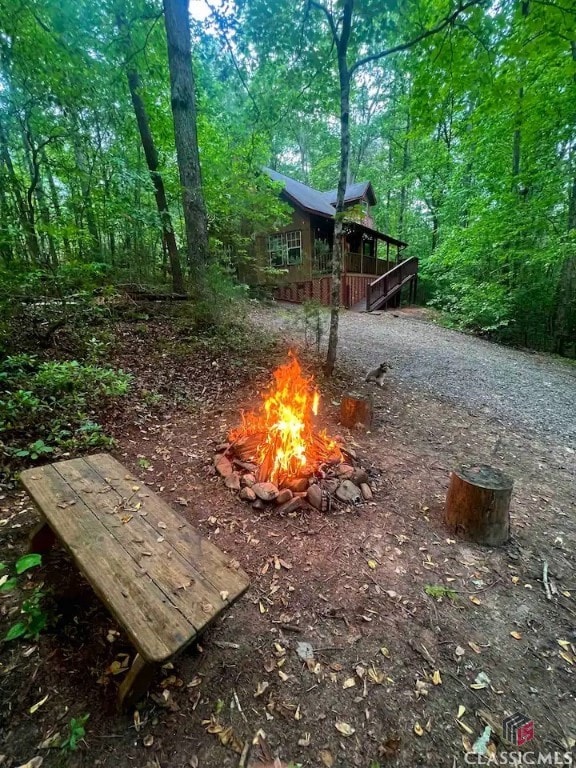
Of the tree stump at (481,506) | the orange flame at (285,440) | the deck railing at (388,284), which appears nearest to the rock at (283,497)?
the orange flame at (285,440)

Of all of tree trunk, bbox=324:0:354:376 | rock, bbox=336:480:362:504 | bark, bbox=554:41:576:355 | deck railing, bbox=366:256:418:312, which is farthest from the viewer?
deck railing, bbox=366:256:418:312

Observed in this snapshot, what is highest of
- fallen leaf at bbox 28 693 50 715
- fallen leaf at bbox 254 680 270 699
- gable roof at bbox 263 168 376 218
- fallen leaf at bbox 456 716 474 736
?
gable roof at bbox 263 168 376 218

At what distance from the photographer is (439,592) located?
7.04 feet

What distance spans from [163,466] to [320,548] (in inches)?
72.1

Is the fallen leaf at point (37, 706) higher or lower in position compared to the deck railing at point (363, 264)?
lower

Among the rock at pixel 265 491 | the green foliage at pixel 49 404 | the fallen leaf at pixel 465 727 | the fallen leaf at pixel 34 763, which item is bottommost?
the fallen leaf at pixel 465 727

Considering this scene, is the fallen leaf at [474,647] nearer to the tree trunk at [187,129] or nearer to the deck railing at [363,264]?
the tree trunk at [187,129]

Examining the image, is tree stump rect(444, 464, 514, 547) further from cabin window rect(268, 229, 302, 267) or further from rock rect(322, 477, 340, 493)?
cabin window rect(268, 229, 302, 267)

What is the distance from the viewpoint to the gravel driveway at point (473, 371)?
203 inches

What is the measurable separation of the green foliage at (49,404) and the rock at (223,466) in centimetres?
128

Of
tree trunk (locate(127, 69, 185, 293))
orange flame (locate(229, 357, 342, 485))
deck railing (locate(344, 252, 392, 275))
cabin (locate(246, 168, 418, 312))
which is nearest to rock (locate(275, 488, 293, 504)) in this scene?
orange flame (locate(229, 357, 342, 485))

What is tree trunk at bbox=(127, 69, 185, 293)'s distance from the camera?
7.13 meters

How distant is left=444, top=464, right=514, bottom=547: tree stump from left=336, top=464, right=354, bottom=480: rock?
888 mm

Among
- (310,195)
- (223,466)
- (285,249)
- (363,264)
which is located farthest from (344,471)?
(310,195)
